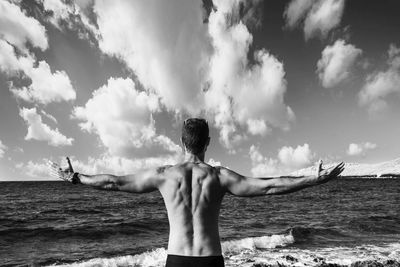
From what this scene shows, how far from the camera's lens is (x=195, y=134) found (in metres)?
3.69

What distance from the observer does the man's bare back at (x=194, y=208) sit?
3.64 meters

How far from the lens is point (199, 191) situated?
12.1ft

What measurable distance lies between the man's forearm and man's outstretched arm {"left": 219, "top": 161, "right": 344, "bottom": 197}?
48.1 inches

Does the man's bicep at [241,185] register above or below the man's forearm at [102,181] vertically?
below

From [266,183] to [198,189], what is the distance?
0.74 meters

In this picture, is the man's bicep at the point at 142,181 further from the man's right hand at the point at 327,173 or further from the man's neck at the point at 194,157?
the man's right hand at the point at 327,173

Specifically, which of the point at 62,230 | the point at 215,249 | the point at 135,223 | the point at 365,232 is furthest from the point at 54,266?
the point at 365,232

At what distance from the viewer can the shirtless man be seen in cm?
364

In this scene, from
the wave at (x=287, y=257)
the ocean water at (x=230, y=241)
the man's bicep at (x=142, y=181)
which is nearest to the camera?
the man's bicep at (x=142, y=181)

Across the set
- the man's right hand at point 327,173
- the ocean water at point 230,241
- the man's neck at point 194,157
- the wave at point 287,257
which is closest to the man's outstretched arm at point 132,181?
the man's neck at point 194,157

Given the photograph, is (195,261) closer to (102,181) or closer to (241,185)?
(241,185)

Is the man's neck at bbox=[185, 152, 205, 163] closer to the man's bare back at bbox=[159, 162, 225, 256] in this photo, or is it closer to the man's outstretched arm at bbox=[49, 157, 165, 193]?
the man's bare back at bbox=[159, 162, 225, 256]

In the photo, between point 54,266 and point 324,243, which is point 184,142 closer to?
point 54,266

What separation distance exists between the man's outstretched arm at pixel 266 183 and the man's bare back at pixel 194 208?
0.12 m
